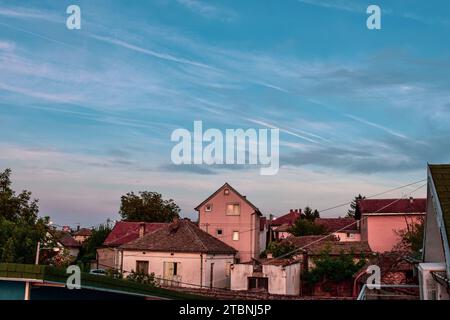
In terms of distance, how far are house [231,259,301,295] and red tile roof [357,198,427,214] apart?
20146 mm

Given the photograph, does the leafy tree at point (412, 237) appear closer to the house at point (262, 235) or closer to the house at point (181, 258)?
the house at point (262, 235)

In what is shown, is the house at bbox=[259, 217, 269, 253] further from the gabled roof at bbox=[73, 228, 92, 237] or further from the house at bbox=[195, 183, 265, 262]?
the gabled roof at bbox=[73, 228, 92, 237]

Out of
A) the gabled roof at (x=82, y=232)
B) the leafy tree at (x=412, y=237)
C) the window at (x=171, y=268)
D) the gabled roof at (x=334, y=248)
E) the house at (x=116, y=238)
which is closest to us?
the window at (x=171, y=268)

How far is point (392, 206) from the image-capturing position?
5469 cm

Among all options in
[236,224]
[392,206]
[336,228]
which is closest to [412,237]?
[392,206]

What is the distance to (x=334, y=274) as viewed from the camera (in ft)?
126

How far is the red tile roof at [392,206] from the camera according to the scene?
174 ft

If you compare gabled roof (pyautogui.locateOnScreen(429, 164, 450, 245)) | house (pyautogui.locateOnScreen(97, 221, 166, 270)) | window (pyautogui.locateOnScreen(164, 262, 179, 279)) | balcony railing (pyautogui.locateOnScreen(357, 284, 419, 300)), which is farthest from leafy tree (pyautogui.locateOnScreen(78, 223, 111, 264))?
gabled roof (pyautogui.locateOnScreen(429, 164, 450, 245))

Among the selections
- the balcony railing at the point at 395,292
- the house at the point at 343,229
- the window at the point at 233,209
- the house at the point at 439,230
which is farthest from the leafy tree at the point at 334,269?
the house at the point at 439,230

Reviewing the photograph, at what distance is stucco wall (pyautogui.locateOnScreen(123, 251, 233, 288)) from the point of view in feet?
128

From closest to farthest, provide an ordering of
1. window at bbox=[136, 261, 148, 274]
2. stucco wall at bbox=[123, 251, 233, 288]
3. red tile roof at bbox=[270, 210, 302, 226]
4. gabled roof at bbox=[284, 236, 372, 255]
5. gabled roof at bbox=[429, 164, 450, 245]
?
gabled roof at bbox=[429, 164, 450, 245]
stucco wall at bbox=[123, 251, 233, 288]
window at bbox=[136, 261, 148, 274]
gabled roof at bbox=[284, 236, 372, 255]
red tile roof at bbox=[270, 210, 302, 226]

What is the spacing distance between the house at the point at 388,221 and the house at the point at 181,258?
739 inches

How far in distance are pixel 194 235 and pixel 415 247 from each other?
61.8ft
